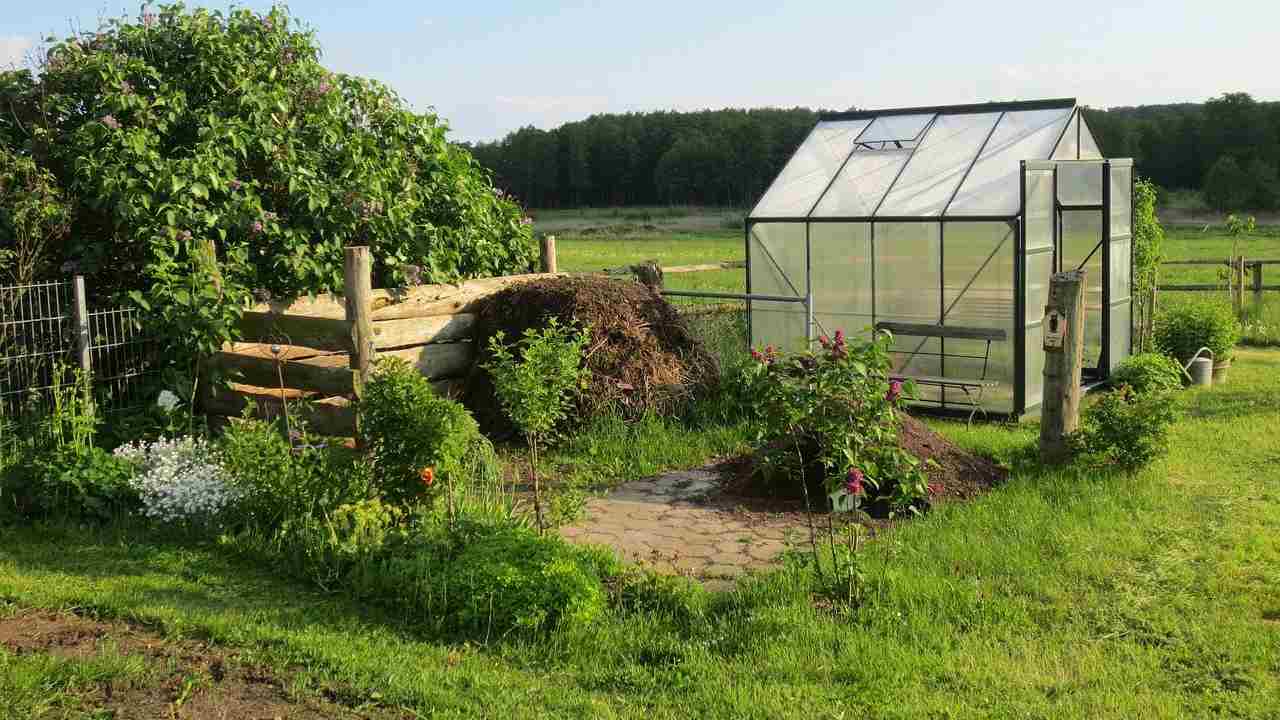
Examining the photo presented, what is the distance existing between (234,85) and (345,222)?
1645 mm

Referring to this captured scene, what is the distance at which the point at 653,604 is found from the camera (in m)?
6.07

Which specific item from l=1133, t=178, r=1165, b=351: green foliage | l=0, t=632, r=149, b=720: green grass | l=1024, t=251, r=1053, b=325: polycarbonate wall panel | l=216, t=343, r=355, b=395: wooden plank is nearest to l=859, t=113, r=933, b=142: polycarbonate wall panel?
l=1024, t=251, r=1053, b=325: polycarbonate wall panel

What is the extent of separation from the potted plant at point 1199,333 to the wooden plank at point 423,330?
→ 27.9 feet

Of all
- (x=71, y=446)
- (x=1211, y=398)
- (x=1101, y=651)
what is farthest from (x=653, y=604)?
(x=1211, y=398)

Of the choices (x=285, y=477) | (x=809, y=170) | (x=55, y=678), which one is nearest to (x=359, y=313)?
(x=285, y=477)

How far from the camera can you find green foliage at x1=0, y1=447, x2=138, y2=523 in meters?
7.68

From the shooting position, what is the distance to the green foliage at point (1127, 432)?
8680 millimetres

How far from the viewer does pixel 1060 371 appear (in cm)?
918

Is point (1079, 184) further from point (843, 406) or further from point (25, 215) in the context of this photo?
point (25, 215)

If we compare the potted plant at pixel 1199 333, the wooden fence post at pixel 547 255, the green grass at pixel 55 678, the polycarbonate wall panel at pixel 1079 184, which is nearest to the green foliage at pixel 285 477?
the green grass at pixel 55 678

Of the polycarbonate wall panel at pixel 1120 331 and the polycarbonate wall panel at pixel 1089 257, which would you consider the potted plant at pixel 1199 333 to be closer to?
the polycarbonate wall panel at pixel 1120 331

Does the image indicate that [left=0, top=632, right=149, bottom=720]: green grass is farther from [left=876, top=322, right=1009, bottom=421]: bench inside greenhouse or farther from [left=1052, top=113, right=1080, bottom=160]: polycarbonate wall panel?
[left=1052, top=113, right=1080, bottom=160]: polycarbonate wall panel

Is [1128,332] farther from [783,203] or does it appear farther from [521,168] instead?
[521,168]

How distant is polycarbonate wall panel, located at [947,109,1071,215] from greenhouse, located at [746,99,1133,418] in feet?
0.06
